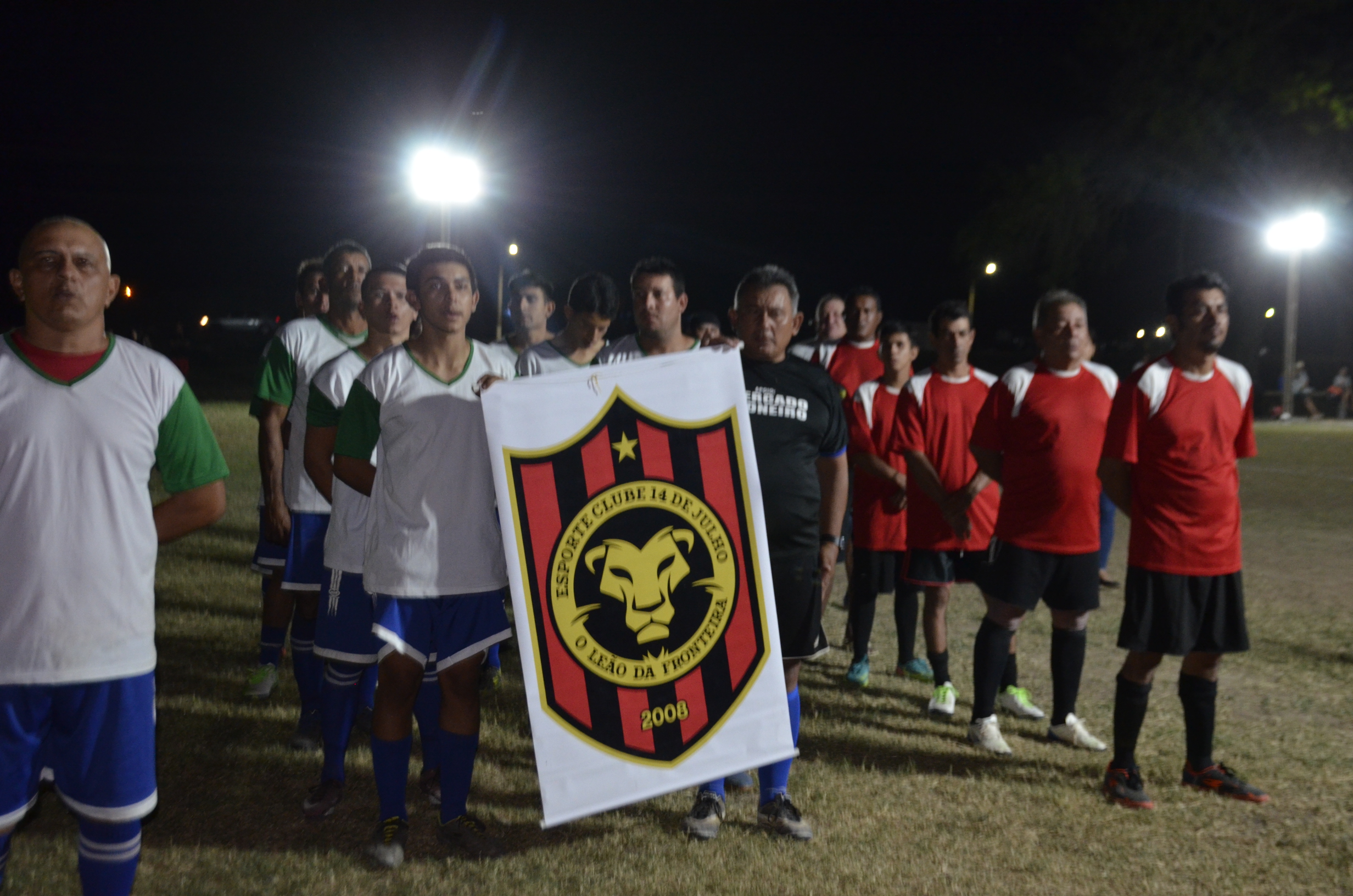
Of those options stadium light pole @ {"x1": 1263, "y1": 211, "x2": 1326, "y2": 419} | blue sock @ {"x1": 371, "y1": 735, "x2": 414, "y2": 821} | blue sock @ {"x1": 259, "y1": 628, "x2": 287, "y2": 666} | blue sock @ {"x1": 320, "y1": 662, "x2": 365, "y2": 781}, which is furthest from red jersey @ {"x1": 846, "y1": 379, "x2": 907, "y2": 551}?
stadium light pole @ {"x1": 1263, "y1": 211, "x2": 1326, "y2": 419}

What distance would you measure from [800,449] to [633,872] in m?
1.59

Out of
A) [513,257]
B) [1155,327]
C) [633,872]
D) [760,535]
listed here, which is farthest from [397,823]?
[513,257]

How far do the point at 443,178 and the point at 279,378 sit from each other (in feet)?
22.6

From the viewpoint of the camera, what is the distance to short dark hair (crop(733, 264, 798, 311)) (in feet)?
12.8

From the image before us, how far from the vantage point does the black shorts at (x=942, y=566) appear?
220 inches

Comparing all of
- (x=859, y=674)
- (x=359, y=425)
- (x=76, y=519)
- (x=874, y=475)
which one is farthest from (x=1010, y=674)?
(x=76, y=519)

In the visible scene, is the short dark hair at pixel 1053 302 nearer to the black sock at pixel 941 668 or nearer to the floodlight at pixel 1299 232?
the black sock at pixel 941 668

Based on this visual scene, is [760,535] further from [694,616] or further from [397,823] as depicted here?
[397,823]

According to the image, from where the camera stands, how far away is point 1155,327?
4456cm

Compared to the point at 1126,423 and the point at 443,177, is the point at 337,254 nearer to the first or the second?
the point at 1126,423

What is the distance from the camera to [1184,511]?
13.7 feet

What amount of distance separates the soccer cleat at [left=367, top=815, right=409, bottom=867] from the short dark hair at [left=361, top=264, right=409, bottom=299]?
213 cm

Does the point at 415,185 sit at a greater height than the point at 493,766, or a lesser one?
greater

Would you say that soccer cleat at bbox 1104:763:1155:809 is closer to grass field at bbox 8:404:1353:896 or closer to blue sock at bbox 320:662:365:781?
grass field at bbox 8:404:1353:896
